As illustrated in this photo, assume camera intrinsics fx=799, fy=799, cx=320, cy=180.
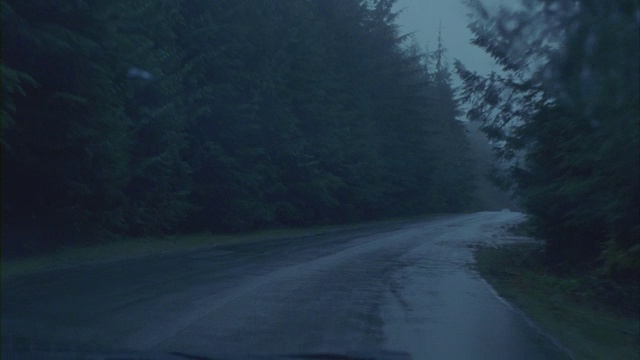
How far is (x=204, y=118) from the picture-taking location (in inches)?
1209

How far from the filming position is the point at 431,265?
21578 mm

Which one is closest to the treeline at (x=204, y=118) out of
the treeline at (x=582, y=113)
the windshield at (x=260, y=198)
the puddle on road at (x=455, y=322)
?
the windshield at (x=260, y=198)

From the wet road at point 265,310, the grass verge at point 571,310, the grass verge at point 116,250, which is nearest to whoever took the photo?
the wet road at point 265,310

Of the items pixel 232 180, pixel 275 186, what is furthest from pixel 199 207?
pixel 275 186

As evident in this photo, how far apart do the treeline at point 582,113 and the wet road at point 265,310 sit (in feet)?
9.41

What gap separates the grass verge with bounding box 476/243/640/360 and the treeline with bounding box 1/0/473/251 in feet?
25.9

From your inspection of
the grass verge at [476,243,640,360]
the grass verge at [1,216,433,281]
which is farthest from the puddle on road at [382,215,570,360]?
the grass verge at [1,216,433,281]

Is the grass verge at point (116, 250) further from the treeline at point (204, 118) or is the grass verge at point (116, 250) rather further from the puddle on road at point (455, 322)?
the puddle on road at point (455, 322)

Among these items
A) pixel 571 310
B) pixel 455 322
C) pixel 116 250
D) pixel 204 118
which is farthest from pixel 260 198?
pixel 455 322

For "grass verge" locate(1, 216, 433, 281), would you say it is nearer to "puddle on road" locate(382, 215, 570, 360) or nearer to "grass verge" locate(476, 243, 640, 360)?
"puddle on road" locate(382, 215, 570, 360)

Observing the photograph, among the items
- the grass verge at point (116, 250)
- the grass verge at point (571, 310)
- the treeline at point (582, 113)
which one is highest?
the treeline at point (582, 113)

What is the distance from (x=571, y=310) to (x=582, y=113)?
4.48 meters

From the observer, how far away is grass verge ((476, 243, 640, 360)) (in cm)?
1098

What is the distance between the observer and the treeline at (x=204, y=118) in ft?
48.3
